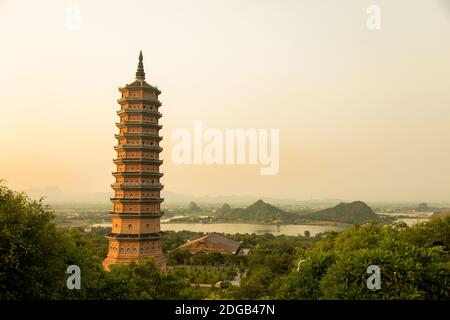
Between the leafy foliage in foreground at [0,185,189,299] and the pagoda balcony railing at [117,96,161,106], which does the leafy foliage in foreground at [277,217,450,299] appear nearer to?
the leafy foliage in foreground at [0,185,189,299]

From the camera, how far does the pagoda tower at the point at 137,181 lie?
29.6 meters

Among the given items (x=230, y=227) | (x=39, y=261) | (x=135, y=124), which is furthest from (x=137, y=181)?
(x=230, y=227)

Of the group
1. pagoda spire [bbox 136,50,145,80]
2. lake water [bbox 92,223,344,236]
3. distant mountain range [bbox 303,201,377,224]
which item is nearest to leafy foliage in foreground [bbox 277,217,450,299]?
pagoda spire [bbox 136,50,145,80]

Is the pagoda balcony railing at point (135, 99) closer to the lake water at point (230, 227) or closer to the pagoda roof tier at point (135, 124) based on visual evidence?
the pagoda roof tier at point (135, 124)

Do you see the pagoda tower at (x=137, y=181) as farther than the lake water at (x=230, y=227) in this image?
No

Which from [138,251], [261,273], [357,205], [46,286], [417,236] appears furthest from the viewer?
[357,205]

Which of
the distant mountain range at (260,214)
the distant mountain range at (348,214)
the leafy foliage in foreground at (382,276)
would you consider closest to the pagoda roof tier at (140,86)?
the leafy foliage in foreground at (382,276)

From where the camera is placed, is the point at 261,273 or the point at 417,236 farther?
the point at 261,273

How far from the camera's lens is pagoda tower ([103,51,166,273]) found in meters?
29.6

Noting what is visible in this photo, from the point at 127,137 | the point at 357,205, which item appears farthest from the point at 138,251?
the point at 357,205

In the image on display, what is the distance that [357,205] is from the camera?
110188mm

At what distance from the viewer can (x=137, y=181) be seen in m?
30.2
